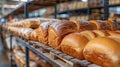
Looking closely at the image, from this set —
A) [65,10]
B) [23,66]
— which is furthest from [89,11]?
[23,66]

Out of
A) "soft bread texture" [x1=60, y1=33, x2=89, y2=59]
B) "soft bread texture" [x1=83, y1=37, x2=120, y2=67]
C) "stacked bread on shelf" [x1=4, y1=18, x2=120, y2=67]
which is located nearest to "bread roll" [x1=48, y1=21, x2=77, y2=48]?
"stacked bread on shelf" [x1=4, y1=18, x2=120, y2=67]

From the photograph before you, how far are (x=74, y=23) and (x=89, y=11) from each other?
479 centimetres

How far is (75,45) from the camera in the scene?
129 centimetres

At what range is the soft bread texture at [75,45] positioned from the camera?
125 centimetres

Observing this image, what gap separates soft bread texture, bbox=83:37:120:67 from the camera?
967 mm

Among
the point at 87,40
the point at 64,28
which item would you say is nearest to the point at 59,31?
the point at 64,28

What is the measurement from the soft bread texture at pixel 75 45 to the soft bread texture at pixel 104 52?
0.10 meters

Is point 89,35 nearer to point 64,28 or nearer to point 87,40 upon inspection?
point 87,40

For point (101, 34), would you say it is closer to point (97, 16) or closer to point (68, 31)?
point (68, 31)

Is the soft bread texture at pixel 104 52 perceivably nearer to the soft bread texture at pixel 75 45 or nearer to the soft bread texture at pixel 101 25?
the soft bread texture at pixel 75 45

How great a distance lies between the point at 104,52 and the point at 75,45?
1.04ft

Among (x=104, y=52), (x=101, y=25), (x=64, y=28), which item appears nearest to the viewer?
(x=104, y=52)

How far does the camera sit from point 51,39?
5.58 ft

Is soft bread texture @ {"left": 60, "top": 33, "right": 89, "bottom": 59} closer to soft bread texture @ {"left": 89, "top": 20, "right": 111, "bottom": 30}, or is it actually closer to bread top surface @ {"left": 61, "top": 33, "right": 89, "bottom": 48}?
bread top surface @ {"left": 61, "top": 33, "right": 89, "bottom": 48}
